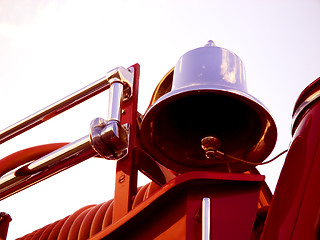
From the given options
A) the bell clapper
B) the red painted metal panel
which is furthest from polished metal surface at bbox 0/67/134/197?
the red painted metal panel

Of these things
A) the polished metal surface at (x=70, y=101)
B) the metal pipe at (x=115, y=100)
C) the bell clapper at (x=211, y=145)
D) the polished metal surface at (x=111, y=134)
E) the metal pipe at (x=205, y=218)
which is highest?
the polished metal surface at (x=70, y=101)

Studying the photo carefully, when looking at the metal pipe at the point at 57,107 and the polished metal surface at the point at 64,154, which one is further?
the metal pipe at the point at 57,107

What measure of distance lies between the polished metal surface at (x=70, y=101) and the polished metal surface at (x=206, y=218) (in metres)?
0.82

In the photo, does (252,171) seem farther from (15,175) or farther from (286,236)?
(286,236)

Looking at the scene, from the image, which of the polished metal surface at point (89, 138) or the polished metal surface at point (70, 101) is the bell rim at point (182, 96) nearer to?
the polished metal surface at point (89, 138)

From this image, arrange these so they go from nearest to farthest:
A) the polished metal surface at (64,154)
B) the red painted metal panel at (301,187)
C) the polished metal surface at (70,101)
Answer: the red painted metal panel at (301,187)
the polished metal surface at (64,154)
the polished metal surface at (70,101)

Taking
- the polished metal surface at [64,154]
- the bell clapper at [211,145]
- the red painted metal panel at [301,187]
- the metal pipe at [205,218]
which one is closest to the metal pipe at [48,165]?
the polished metal surface at [64,154]

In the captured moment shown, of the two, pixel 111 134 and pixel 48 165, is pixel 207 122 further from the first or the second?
pixel 48 165

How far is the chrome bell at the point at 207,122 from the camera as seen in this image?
1.60 m

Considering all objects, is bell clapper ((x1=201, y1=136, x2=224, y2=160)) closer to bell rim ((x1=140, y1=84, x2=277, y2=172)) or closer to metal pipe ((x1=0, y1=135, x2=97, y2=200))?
bell rim ((x1=140, y1=84, x2=277, y2=172))

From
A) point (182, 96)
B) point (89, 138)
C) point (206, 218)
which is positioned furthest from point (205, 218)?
point (89, 138)

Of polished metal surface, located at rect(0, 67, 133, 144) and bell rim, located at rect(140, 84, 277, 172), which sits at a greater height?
polished metal surface, located at rect(0, 67, 133, 144)

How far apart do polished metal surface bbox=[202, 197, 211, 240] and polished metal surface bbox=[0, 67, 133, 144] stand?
2.68 ft

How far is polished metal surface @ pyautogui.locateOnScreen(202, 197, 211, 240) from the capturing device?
3.35 ft
